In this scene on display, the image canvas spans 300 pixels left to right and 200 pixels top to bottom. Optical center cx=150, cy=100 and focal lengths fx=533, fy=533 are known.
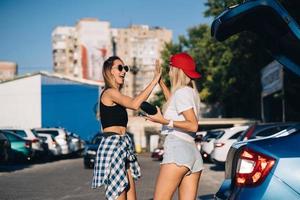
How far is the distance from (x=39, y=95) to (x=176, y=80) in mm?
42279

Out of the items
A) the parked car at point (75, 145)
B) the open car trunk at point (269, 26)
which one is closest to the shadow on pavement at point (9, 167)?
the parked car at point (75, 145)

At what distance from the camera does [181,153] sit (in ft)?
15.3

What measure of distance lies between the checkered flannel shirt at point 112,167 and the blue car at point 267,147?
2.94 ft

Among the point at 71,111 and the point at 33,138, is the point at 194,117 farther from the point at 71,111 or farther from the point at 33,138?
the point at 71,111

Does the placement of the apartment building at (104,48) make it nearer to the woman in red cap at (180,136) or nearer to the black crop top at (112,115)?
the black crop top at (112,115)

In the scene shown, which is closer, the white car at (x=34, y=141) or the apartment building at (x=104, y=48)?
the white car at (x=34, y=141)

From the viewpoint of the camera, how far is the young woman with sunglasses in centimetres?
486

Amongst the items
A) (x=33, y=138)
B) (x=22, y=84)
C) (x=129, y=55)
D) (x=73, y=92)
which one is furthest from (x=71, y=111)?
(x=129, y=55)

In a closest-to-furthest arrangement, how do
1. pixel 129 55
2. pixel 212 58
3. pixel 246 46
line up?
1. pixel 246 46
2. pixel 212 58
3. pixel 129 55

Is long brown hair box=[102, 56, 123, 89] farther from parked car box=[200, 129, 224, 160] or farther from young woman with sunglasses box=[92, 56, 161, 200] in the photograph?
parked car box=[200, 129, 224, 160]

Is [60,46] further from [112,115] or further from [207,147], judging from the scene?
[112,115]

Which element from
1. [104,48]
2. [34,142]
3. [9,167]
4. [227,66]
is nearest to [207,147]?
[34,142]

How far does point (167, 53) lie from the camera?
154 ft

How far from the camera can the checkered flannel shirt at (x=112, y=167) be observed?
191 inches
